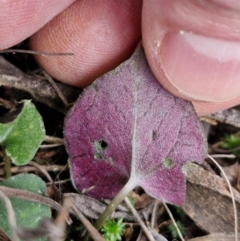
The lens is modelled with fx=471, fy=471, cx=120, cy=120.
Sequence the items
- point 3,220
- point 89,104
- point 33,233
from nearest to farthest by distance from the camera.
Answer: point 33,233 < point 3,220 < point 89,104

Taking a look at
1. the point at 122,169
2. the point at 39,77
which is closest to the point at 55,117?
the point at 39,77

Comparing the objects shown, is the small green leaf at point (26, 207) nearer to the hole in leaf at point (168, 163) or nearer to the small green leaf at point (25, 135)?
the small green leaf at point (25, 135)

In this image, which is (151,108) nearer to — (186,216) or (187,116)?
(187,116)

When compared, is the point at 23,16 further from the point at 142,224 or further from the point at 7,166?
the point at 142,224

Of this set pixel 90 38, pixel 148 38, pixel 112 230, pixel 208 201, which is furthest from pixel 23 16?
pixel 208 201

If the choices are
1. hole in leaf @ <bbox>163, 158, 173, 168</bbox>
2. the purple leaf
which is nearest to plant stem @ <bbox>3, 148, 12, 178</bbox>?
the purple leaf

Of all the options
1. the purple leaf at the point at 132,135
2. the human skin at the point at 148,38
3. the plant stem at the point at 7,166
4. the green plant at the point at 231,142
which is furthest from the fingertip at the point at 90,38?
the green plant at the point at 231,142
